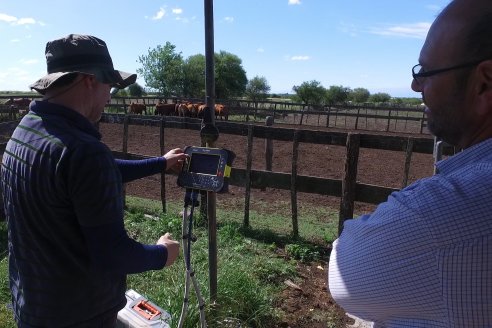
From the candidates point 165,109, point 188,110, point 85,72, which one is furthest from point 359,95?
point 85,72

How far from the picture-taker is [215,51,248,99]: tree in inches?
2518

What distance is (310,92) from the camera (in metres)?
65.2

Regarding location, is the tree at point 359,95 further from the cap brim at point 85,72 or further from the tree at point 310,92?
the cap brim at point 85,72

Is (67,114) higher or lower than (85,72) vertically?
lower

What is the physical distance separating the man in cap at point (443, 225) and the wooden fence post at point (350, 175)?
4.02m

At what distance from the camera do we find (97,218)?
163 cm

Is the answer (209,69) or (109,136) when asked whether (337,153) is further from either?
(209,69)

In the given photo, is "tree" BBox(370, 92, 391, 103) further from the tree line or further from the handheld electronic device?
the handheld electronic device

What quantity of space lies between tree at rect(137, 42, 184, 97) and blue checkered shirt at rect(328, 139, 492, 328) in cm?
6048

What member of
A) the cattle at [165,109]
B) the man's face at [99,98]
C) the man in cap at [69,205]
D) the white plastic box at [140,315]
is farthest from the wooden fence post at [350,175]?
the cattle at [165,109]

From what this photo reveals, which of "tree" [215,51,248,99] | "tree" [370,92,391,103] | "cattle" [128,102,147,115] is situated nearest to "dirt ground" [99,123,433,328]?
"cattle" [128,102,147,115]

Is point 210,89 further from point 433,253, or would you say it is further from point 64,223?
point 433,253

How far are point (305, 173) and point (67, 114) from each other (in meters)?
8.85

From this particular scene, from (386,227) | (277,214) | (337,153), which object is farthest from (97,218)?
(337,153)
